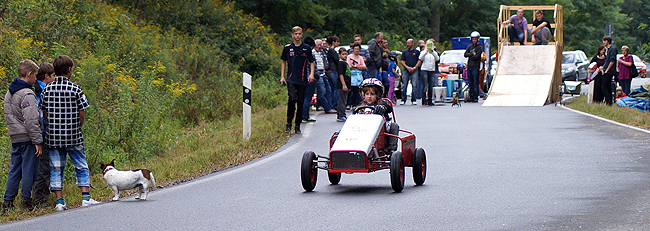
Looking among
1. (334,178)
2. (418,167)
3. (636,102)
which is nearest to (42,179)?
(334,178)

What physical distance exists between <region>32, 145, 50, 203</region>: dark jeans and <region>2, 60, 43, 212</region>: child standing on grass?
3.4 inches

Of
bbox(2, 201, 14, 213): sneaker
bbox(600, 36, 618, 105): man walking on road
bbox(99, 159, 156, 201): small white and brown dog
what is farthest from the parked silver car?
bbox(2, 201, 14, 213): sneaker

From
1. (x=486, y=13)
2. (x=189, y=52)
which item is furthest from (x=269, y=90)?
(x=486, y=13)

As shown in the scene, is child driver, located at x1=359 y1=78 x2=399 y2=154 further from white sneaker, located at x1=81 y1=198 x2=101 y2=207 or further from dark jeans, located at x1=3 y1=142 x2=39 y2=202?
dark jeans, located at x1=3 y1=142 x2=39 y2=202

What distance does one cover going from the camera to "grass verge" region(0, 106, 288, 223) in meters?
8.84

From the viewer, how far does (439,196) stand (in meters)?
8.49

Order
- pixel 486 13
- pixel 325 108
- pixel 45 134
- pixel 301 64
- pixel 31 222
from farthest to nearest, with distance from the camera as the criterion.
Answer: pixel 486 13, pixel 325 108, pixel 301 64, pixel 45 134, pixel 31 222

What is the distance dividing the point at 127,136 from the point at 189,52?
1232 centimetres

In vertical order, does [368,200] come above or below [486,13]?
below

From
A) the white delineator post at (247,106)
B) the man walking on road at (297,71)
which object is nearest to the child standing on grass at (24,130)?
the white delineator post at (247,106)

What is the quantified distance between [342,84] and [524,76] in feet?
30.1

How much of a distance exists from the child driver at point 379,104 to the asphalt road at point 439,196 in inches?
20.5

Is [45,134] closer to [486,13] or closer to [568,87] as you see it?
[568,87]

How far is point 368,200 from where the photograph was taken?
8352 mm
